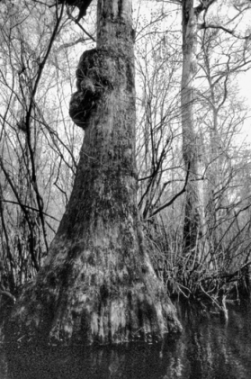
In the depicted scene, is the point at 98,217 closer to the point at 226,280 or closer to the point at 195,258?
the point at 195,258

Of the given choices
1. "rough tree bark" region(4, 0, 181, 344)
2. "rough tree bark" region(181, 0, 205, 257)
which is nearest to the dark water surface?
"rough tree bark" region(4, 0, 181, 344)

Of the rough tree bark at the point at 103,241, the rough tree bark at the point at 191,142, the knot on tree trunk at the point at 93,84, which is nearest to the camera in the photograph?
the rough tree bark at the point at 103,241

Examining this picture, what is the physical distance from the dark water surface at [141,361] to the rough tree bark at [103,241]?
8.5 inches

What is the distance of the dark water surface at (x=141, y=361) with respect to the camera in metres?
2.63

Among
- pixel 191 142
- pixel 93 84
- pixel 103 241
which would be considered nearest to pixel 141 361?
pixel 103 241

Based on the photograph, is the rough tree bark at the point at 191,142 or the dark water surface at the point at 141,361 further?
the rough tree bark at the point at 191,142

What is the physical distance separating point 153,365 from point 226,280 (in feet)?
10.1

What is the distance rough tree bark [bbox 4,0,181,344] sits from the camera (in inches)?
133

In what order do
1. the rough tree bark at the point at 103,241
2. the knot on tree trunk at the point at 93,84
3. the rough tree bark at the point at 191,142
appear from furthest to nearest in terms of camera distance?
the rough tree bark at the point at 191,142 → the knot on tree trunk at the point at 93,84 → the rough tree bark at the point at 103,241

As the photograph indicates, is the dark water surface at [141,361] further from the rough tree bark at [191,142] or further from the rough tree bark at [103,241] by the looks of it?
the rough tree bark at [191,142]

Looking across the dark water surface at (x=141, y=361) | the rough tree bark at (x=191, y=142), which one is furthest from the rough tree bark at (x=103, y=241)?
the rough tree bark at (x=191, y=142)

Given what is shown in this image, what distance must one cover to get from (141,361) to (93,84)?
258 cm

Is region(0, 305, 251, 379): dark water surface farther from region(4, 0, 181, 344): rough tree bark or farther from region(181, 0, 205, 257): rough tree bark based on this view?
region(181, 0, 205, 257): rough tree bark

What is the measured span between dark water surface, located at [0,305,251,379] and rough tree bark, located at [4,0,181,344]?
217 mm
